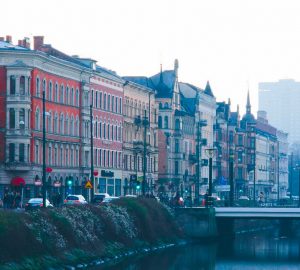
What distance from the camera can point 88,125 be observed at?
136 metres

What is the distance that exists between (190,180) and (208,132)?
18.6 m

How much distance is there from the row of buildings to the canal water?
11.1 m

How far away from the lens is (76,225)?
80.7m

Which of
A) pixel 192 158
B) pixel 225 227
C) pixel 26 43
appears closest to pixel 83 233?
pixel 225 227

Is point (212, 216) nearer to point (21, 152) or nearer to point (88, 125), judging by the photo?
point (21, 152)

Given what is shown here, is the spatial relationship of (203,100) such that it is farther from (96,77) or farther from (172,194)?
(96,77)

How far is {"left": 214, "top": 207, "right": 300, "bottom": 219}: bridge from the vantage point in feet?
363

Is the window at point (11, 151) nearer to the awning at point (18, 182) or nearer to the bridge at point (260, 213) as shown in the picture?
the awning at point (18, 182)

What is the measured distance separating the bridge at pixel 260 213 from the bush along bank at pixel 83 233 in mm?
6021

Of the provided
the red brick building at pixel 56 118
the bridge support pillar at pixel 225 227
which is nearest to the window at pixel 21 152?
the red brick building at pixel 56 118

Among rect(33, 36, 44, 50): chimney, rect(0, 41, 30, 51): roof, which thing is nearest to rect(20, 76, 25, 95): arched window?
rect(0, 41, 30, 51): roof

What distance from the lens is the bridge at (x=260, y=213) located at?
110 m

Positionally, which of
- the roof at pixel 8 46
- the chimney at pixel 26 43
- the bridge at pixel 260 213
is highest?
the chimney at pixel 26 43

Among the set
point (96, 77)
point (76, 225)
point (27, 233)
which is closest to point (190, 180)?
point (96, 77)
